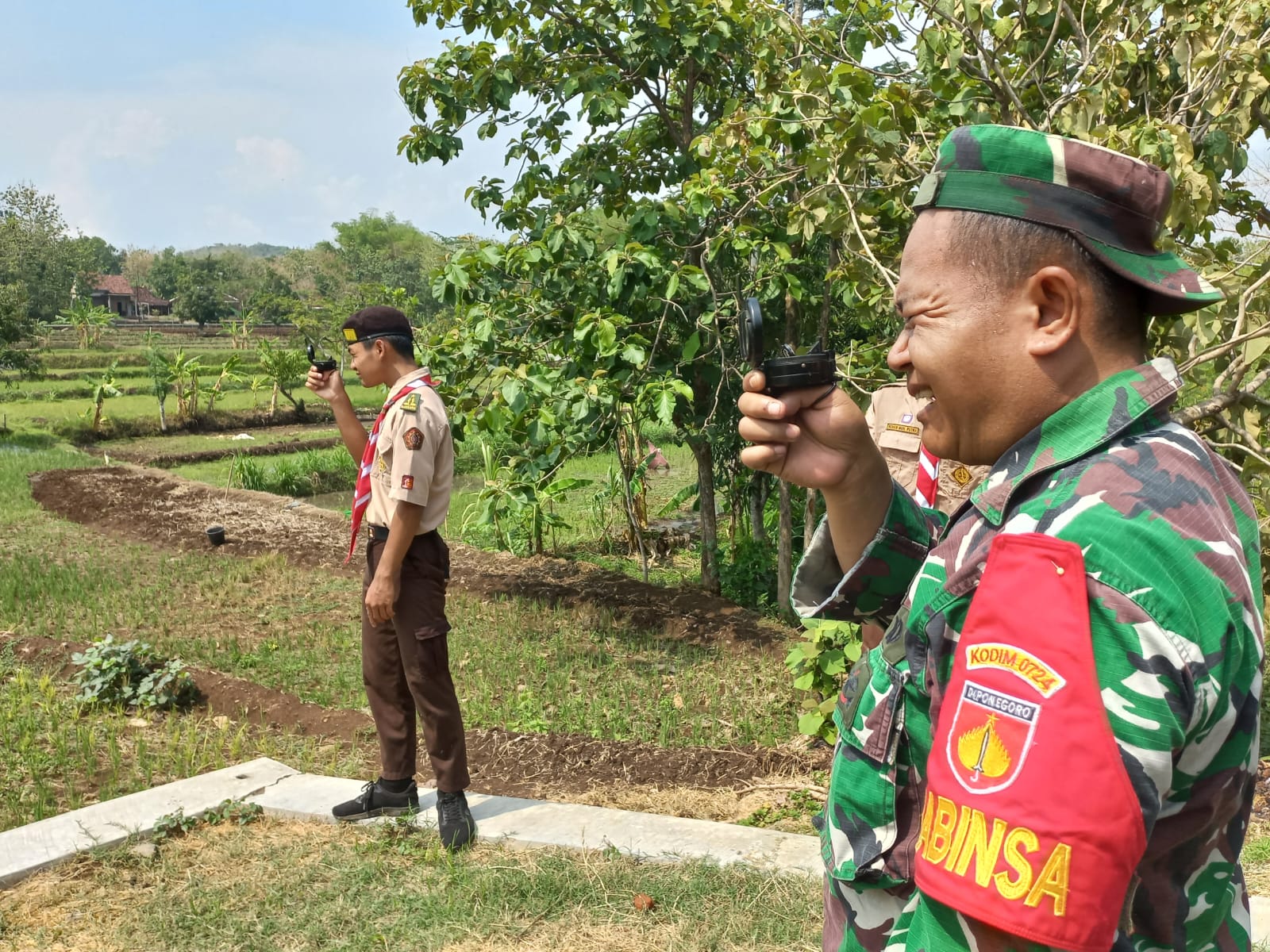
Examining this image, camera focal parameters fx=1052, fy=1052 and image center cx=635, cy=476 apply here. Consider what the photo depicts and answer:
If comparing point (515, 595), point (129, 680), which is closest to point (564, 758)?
point (129, 680)

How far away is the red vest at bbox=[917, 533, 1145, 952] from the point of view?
0.87 m

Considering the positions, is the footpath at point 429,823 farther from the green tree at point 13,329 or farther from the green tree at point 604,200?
the green tree at point 13,329

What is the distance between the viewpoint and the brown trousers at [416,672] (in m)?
3.78

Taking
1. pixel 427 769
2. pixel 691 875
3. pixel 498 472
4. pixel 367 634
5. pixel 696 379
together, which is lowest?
pixel 427 769

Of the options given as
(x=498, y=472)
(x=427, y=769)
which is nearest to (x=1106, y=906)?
(x=427, y=769)

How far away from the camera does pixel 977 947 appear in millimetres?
936

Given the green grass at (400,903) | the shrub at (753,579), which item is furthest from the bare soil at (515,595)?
the green grass at (400,903)

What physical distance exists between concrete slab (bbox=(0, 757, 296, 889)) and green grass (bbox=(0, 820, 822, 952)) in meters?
0.09

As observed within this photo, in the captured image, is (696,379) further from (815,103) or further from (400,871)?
(400,871)

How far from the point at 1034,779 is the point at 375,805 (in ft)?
11.3

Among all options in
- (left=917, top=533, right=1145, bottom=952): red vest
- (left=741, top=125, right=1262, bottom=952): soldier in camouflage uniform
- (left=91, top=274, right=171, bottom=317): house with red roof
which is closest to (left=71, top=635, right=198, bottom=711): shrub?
(left=741, top=125, right=1262, bottom=952): soldier in camouflage uniform

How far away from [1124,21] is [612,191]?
11.6 ft

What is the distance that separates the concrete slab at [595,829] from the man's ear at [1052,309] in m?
2.58

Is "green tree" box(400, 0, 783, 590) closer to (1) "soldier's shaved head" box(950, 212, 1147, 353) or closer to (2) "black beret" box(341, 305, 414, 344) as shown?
(2) "black beret" box(341, 305, 414, 344)
